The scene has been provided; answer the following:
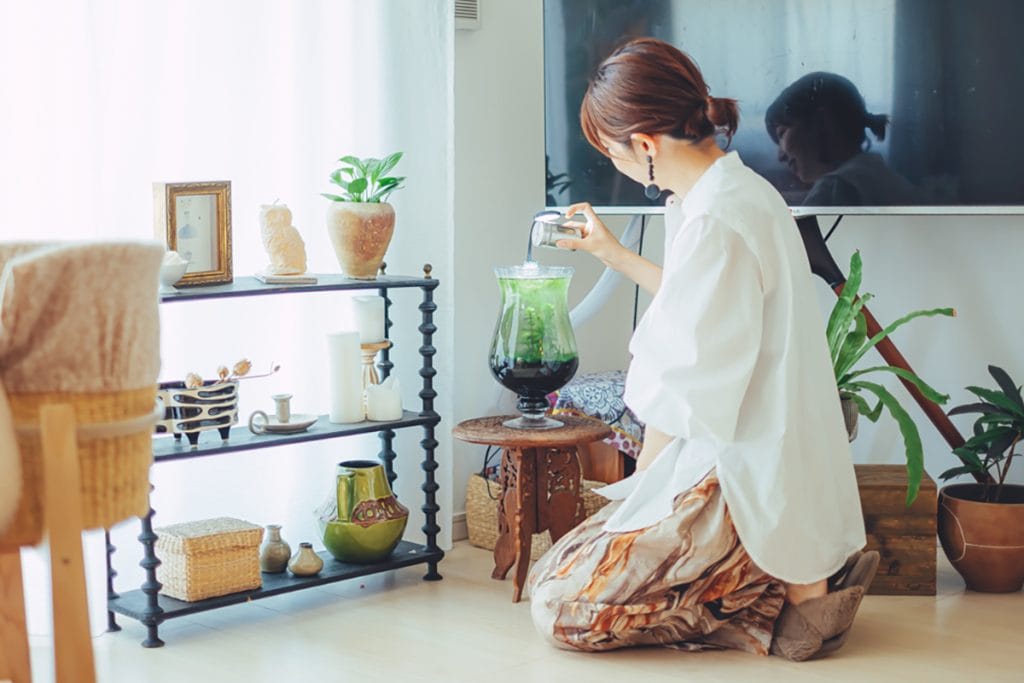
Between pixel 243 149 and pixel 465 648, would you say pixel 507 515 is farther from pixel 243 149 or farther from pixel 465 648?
pixel 243 149

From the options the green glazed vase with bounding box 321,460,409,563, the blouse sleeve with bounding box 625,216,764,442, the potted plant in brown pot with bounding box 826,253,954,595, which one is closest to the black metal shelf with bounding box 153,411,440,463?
the green glazed vase with bounding box 321,460,409,563

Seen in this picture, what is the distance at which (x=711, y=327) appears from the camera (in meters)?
2.61

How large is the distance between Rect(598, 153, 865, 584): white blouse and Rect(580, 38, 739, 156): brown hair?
0.32 feet

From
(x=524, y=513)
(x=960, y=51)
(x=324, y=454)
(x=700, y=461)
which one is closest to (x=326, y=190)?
(x=324, y=454)

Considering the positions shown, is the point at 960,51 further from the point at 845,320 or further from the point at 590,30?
the point at 590,30

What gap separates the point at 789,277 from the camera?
2.63m

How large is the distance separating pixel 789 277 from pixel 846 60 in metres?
0.95

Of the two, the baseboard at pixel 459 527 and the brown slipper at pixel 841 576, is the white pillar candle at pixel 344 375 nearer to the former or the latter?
the baseboard at pixel 459 527

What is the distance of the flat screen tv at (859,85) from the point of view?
317 centimetres

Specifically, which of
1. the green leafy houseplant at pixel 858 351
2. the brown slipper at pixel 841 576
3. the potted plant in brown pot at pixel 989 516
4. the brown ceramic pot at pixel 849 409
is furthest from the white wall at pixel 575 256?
the brown slipper at pixel 841 576

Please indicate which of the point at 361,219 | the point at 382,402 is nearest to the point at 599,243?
the point at 361,219

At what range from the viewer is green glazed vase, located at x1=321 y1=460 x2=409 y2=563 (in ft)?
10.7

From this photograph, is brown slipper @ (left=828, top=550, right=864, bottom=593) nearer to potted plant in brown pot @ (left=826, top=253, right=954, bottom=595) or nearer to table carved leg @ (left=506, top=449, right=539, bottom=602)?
potted plant in brown pot @ (left=826, top=253, right=954, bottom=595)

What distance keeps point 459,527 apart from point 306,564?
2.46 feet
